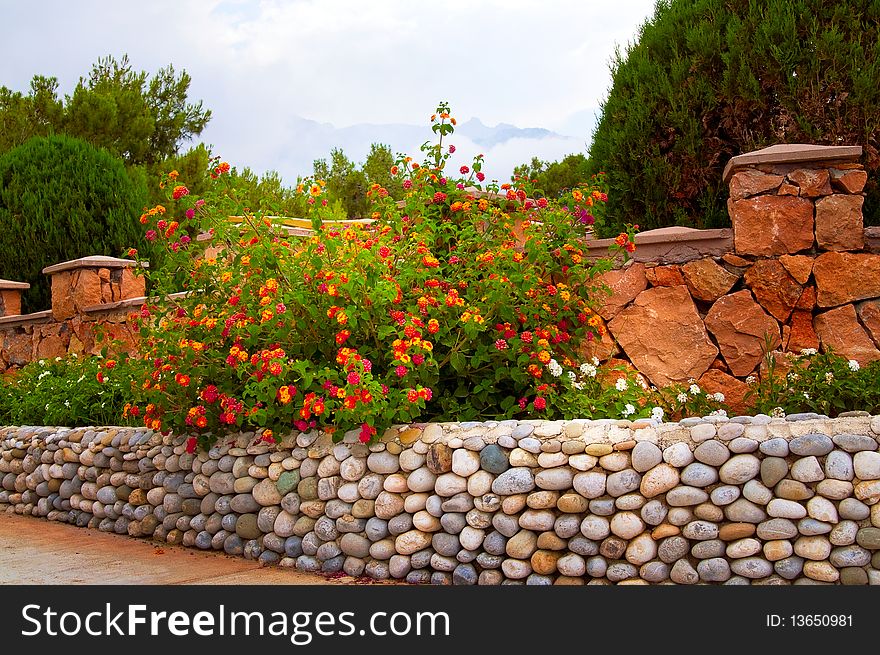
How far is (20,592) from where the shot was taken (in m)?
4.08

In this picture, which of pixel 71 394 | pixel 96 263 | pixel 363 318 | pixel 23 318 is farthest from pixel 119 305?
pixel 363 318

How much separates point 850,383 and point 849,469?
119cm

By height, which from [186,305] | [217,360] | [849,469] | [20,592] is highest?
[186,305]

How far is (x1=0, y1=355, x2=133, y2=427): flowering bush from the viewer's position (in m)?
6.82

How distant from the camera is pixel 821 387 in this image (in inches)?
191

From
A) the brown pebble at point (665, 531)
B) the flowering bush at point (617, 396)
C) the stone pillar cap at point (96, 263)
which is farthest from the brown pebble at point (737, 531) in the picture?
the stone pillar cap at point (96, 263)

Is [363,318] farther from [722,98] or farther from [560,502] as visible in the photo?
[722,98]

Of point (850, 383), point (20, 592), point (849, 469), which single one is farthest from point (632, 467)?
point (20, 592)

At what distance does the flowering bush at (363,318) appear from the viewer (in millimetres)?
4676

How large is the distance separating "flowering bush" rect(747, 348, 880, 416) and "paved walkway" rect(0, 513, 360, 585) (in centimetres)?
258

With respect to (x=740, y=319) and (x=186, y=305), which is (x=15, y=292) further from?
(x=740, y=319)

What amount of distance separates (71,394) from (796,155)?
18.6ft

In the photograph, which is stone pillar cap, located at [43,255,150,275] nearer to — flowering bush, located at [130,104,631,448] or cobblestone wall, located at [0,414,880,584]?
flowering bush, located at [130,104,631,448]

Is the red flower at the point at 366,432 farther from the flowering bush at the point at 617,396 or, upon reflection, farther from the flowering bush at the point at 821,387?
the flowering bush at the point at 821,387
